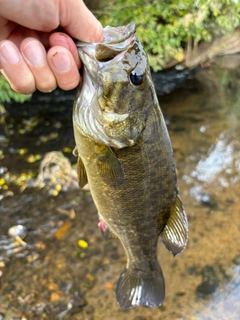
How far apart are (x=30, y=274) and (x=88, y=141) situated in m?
2.25

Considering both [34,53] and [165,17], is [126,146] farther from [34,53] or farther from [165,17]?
[165,17]

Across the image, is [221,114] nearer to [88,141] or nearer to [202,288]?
[202,288]

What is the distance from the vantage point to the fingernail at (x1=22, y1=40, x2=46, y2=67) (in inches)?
59.7

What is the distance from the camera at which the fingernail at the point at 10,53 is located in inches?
59.8

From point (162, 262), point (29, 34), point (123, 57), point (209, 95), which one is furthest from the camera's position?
point (209, 95)

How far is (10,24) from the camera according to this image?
1.69 meters

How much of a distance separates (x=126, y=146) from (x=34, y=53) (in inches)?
24.4

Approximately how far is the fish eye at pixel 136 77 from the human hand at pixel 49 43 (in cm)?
22

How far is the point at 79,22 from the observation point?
1539 millimetres

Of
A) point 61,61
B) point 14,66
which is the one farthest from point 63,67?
point 14,66

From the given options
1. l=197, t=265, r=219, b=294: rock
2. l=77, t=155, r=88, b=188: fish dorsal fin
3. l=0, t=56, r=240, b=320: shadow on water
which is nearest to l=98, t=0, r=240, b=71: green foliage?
l=0, t=56, r=240, b=320: shadow on water

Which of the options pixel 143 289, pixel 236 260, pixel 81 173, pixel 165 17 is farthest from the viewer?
pixel 165 17

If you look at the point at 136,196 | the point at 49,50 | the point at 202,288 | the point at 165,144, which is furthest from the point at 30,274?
the point at 49,50

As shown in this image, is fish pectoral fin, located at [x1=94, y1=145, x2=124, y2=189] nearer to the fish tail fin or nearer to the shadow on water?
the fish tail fin
